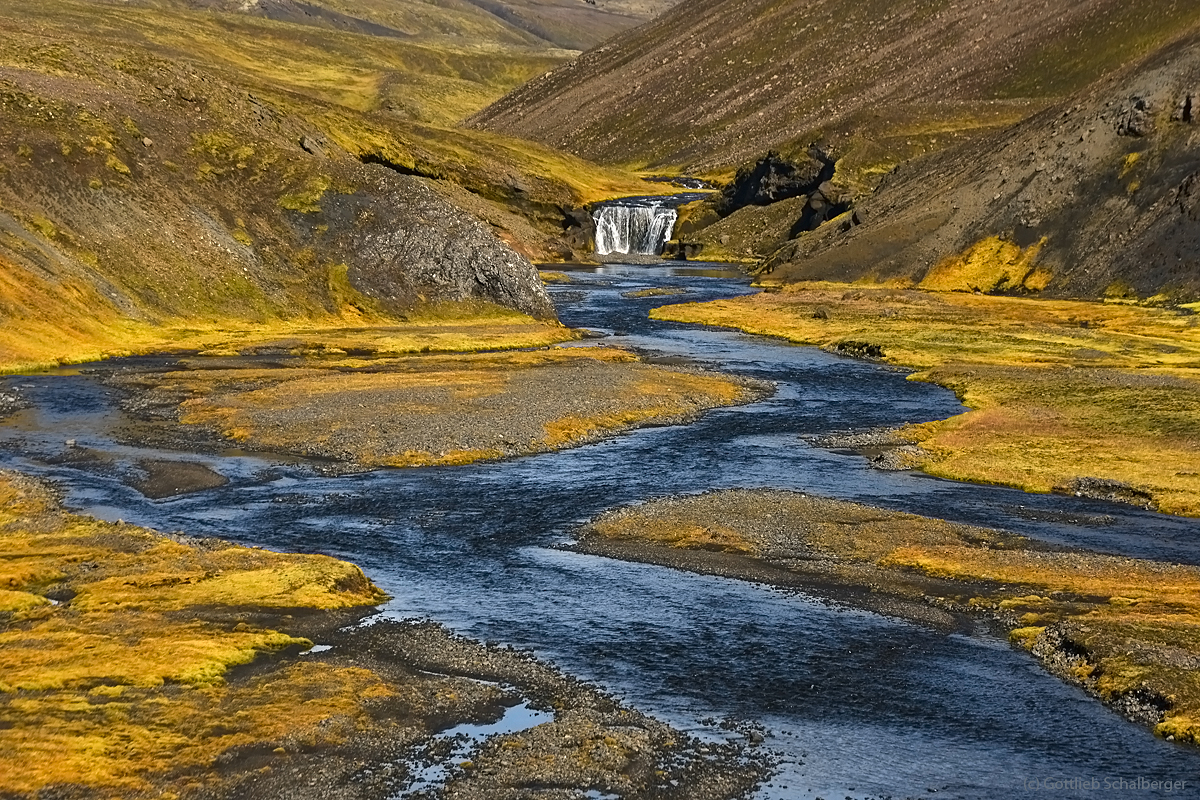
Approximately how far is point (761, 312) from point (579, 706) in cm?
8346

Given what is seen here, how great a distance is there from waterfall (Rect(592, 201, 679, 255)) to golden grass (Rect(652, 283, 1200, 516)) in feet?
181

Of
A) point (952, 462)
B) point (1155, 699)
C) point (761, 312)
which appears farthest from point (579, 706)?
point (761, 312)

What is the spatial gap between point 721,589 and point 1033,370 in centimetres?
4530

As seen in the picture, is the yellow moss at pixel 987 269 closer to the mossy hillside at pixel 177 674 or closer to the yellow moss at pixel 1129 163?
the yellow moss at pixel 1129 163

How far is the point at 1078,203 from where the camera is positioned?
120 meters

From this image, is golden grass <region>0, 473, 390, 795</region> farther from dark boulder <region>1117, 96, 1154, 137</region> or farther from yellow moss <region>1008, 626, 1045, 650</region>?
dark boulder <region>1117, 96, 1154, 137</region>

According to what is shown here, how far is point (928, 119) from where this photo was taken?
197250mm

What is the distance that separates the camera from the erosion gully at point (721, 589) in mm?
25625

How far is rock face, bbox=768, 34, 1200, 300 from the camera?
366 feet

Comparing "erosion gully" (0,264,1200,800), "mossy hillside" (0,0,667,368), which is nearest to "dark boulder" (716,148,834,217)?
"mossy hillside" (0,0,667,368)

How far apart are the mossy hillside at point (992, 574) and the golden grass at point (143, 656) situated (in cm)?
1159

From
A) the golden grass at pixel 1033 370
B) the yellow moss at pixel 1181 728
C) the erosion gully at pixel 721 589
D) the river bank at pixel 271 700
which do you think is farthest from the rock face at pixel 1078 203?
the river bank at pixel 271 700

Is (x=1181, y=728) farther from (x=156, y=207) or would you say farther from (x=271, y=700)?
(x=156, y=207)

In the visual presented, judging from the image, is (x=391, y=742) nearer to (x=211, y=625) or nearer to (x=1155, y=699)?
(x=211, y=625)
